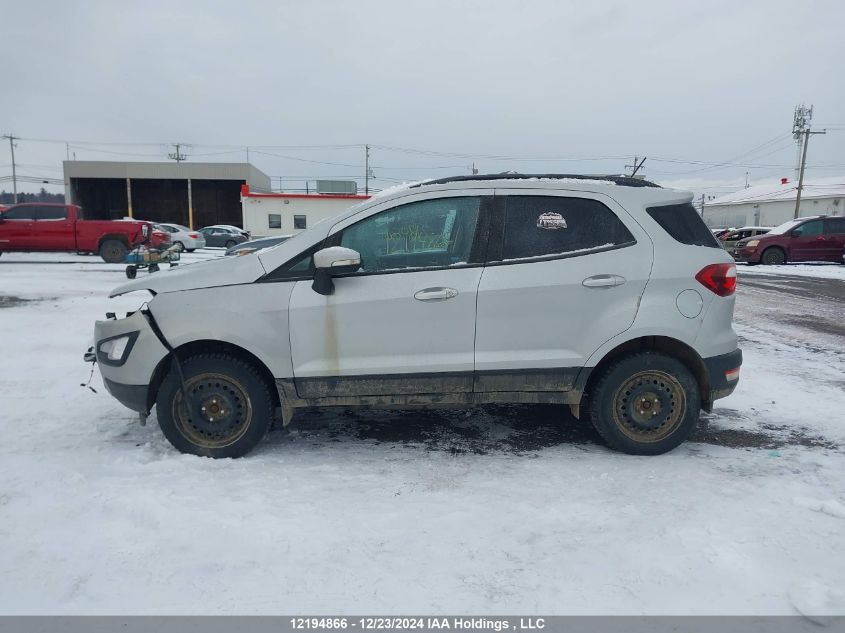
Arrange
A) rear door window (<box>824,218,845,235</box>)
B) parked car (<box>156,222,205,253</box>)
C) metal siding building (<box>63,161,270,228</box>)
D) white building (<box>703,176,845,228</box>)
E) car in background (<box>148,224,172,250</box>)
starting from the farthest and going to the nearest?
white building (<box>703,176,845,228</box>) → metal siding building (<box>63,161,270,228</box>) → parked car (<box>156,222,205,253</box>) → rear door window (<box>824,218,845,235</box>) → car in background (<box>148,224,172,250</box>)

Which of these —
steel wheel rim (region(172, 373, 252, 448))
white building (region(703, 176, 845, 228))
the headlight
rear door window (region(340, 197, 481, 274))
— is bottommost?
steel wheel rim (region(172, 373, 252, 448))

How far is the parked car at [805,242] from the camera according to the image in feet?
65.6

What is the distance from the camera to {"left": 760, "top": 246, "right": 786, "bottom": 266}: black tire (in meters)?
20.5

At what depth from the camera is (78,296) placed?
10805mm

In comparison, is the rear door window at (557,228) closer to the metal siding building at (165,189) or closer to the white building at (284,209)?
the white building at (284,209)

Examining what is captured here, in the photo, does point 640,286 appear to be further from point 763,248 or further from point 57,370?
point 763,248

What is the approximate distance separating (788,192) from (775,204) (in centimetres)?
217

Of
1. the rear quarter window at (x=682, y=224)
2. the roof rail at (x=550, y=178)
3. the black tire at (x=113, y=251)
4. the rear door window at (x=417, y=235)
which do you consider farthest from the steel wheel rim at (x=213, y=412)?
the black tire at (x=113, y=251)

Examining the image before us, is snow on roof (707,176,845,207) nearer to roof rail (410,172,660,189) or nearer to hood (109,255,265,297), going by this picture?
roof rail (410,172,660,189)

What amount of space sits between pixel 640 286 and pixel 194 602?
10.2 ft

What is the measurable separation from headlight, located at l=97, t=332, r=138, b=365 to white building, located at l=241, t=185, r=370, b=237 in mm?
32240

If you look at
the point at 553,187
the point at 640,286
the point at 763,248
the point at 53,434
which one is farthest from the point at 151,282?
the point at 763,248

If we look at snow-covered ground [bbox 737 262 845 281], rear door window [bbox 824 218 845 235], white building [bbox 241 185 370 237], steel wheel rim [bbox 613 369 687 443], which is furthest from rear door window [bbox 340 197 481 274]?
white building [bbox 241 185 370 237]

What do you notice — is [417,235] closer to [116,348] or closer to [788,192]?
[116,348]
